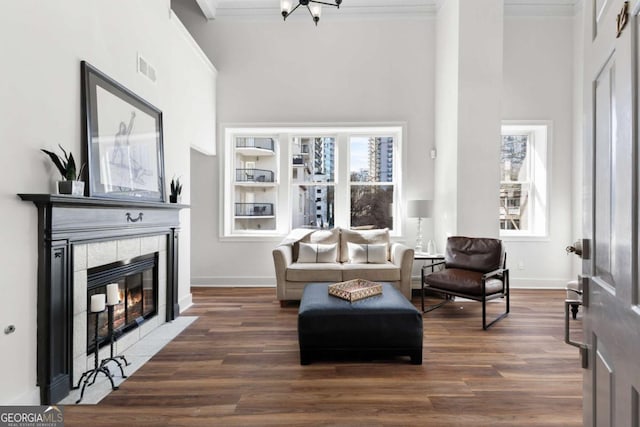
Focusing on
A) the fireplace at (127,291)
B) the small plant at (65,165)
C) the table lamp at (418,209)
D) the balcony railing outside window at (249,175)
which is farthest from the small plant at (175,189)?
the table lamp at (418,209)

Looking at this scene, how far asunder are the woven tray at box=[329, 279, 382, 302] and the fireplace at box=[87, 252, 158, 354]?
1788 mm

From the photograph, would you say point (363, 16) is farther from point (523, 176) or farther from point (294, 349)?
point (294, 349)

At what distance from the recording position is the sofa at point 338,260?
4.30 metres

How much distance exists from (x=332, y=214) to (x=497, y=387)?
367 cm

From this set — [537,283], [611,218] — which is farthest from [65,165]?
[537,283]

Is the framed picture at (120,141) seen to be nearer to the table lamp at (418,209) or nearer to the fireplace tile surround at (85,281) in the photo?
the fireplace tile surround at (85,281)

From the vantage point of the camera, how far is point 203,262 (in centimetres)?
543

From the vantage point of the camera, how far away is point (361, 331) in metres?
2.68

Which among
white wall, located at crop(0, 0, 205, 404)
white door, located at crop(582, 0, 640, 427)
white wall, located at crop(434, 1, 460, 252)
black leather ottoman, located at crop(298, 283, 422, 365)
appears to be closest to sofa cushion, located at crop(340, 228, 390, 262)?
white wall, located at crop(434, 1, 460, 252)

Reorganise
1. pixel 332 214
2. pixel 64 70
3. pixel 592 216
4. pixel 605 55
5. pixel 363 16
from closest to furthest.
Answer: pixel 605 55
pixel 592 216
pixel 64 70
pixel 363 16
pixel 332 214

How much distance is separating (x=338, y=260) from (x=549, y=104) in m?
3.94

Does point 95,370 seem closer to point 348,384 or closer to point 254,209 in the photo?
point 348,384

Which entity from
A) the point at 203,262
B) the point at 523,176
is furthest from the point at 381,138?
the point at 203,262

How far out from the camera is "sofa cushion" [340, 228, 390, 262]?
489cm
